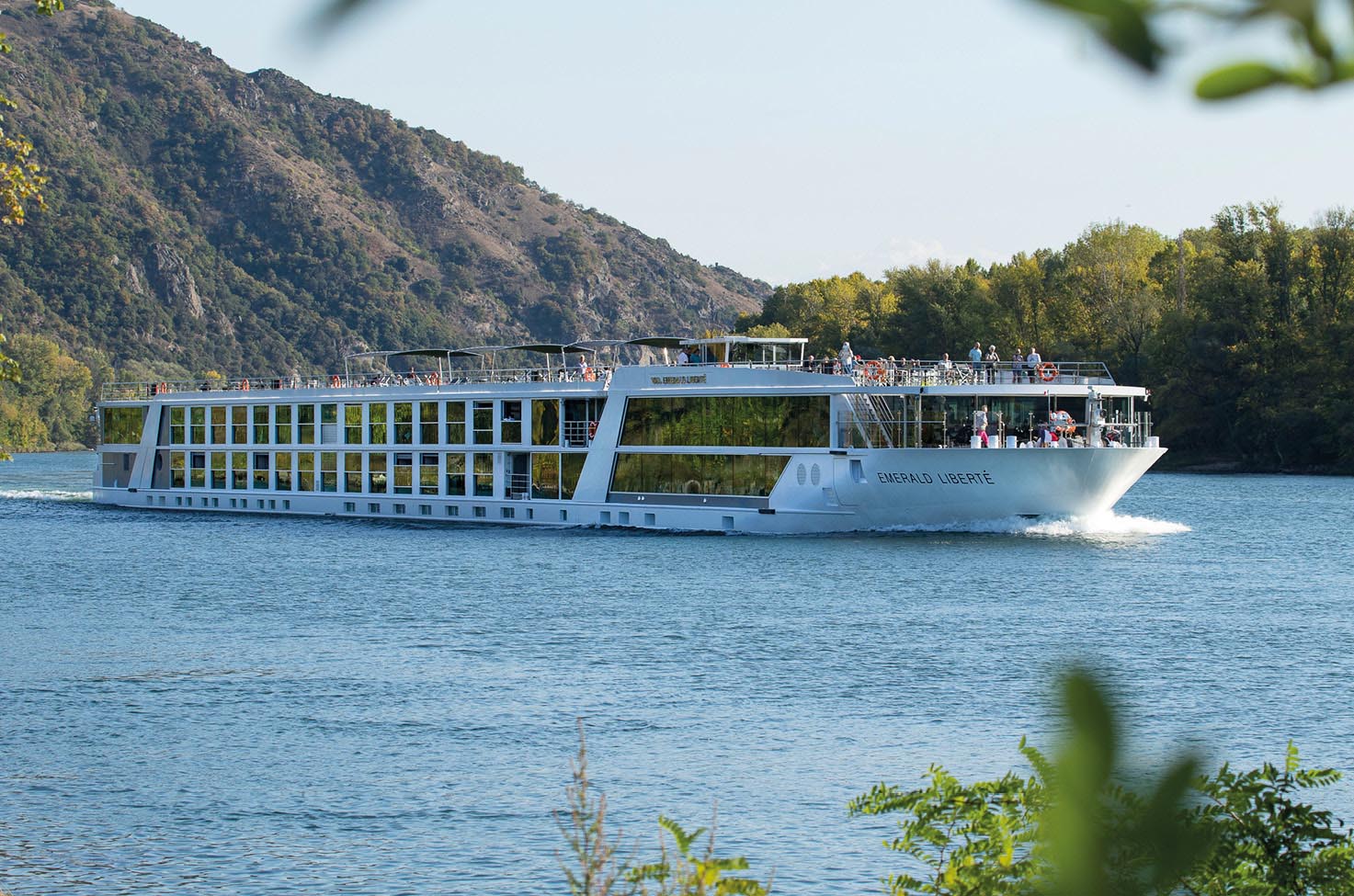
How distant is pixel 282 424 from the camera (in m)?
65.4

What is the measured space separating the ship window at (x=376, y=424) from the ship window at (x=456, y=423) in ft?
11.3

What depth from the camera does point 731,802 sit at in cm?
1878

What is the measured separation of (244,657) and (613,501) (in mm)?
25815

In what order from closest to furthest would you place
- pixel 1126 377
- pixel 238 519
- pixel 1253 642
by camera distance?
pixel 1253 642, pixel 238 519, pixel 1126 377

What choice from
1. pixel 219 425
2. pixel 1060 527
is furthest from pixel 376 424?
pixel 1060 527

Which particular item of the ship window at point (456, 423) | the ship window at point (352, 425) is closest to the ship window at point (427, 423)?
the ship window at point (456, 423)

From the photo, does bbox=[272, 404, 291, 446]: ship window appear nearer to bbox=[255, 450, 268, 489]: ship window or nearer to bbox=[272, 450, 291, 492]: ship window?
bbox=[272, 450, 291, 492]: ship window

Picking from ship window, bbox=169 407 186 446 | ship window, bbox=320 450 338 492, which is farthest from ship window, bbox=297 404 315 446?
ship window, bbox=169 407 186 446

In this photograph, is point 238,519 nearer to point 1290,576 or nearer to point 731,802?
point 1290,576

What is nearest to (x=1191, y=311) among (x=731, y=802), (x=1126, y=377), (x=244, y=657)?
(x=1126, y=377)

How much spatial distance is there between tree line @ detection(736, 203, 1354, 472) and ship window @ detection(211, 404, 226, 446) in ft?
161

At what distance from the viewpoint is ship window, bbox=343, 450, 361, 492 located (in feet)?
208

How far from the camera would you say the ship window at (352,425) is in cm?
6297

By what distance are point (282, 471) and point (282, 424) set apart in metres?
1.98
